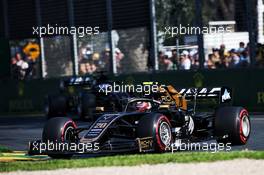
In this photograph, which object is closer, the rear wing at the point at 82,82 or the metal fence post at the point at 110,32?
the rear wing at the point at 82,82

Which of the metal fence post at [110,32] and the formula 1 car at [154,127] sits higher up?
the metal fence post at [110,32]

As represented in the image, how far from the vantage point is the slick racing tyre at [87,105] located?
20.4 metres

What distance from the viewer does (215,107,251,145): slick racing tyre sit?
12.3m

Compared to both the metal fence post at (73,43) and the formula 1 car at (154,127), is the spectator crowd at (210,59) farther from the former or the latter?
the formula 1 car at (154,127)

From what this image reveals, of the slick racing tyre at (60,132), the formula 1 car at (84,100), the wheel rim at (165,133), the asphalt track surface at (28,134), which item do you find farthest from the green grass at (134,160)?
the formula 1 car at (84,100)

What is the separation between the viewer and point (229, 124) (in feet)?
40.4

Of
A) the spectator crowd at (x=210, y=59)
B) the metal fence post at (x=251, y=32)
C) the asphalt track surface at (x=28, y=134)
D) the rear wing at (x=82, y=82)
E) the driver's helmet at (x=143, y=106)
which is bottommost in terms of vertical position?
the asphalt track surface at (x=28, y=134)

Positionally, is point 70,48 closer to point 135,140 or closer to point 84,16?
point 84,16

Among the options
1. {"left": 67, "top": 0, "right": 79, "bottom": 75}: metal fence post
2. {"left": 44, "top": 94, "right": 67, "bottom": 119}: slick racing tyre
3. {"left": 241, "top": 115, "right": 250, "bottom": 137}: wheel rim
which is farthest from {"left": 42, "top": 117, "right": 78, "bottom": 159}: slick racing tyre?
{"left": 67, "top": 0, "right": 79, "bottom": 75}: metal fence post

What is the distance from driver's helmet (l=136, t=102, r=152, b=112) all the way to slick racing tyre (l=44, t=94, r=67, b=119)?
9.03 metres

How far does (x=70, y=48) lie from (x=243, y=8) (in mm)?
8298

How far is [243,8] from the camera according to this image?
73.8ft

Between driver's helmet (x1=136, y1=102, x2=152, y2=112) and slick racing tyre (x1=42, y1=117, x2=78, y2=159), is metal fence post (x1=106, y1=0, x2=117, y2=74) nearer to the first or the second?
driver's helmet (x1=136, y1=102, x2=152, y2=112)

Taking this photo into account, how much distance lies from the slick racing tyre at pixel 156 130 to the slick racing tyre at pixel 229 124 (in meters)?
1.15
